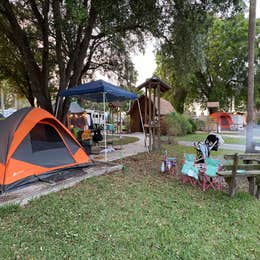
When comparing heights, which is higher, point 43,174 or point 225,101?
point 225,101

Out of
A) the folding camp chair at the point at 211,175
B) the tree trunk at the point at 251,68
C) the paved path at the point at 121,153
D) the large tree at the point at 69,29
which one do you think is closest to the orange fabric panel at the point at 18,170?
the paved path at the point at 121,153

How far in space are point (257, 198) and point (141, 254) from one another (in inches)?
107

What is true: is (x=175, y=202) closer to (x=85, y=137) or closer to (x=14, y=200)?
(x=14, y=200)

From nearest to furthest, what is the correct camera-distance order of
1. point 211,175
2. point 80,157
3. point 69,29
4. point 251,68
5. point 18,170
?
point 18,170
point 211,175
point 80,157
point 251,68
point 69,29

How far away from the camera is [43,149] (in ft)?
13.1

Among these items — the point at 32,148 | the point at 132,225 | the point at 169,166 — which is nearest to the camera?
the point at 132,225

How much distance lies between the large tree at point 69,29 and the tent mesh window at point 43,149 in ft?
8.87

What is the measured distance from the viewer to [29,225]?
248 cm

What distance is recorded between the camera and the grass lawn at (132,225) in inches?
82.0

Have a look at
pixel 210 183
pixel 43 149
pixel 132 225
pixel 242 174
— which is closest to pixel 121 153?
pixel 43 149

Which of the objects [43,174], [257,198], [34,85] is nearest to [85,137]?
[34,85]

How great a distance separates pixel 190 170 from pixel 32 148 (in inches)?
123

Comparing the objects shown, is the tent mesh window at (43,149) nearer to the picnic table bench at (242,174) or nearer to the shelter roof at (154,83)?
the picnic table bench at (242,174)

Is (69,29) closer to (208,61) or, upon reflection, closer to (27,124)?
(27,124)
